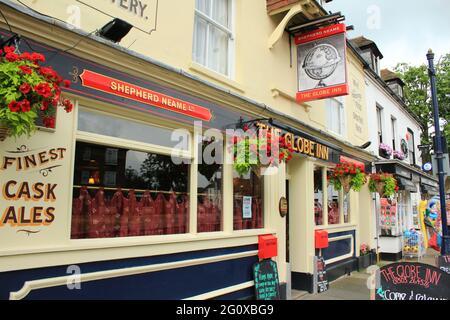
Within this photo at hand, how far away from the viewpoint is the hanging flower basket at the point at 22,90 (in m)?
2.94

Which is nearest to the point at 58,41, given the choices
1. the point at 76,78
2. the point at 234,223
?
the point at 76,78

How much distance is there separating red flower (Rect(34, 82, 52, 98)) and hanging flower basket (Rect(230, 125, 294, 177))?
11.1 feet

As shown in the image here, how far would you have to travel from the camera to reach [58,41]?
393cm

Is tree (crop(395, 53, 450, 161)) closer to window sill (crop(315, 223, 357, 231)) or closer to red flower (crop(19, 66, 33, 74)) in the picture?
window sill (crop(315, 223, 357, 231))

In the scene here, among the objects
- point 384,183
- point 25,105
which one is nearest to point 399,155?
point 384,183

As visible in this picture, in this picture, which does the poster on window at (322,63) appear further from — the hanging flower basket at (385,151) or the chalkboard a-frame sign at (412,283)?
the hanging flower basket at (385,151)

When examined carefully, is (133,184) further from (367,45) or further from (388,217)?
(367,45)

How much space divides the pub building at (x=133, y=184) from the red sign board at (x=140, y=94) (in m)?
0.01

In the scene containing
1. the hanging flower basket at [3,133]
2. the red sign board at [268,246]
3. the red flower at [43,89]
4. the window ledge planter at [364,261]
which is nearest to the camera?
the red flower at [43,89]

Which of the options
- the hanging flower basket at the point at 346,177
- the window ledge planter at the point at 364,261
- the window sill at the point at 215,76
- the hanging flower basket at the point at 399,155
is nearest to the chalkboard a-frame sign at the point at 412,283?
the window sill at the point at 215,76

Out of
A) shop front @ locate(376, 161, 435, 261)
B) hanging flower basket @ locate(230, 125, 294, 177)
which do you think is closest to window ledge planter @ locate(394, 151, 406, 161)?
shop front @ locate(376, 161, 435, 261)

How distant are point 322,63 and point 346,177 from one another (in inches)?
130

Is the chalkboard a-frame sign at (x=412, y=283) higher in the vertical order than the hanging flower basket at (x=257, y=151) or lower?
lower

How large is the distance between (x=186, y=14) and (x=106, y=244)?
3.60m
